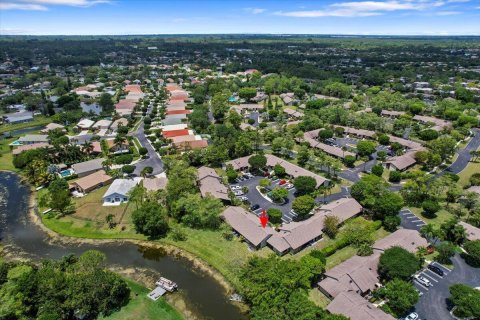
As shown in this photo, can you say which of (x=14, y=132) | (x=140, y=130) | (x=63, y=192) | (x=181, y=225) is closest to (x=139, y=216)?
(x=181, y=225)

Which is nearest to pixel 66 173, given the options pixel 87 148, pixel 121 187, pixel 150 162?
pixel 87 148

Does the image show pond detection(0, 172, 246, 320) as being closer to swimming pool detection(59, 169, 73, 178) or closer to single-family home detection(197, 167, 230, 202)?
swimming pool detection(59, 169, 73, 178)

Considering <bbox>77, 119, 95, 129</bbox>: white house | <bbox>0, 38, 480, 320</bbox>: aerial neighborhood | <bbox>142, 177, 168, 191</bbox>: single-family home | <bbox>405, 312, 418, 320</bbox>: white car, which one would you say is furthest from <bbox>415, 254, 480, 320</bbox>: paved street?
<bbox>77, 119, 95, 129</bbox>: white house

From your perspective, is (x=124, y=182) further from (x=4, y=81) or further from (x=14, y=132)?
(x=4, y=81)

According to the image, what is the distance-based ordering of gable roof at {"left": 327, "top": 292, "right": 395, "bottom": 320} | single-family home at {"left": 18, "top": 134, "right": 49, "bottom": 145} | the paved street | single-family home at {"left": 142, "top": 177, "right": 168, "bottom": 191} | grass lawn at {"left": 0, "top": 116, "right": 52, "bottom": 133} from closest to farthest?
gable roof at {"left": 327, "top": 292, "right": 395, "bottom": 320} → the paved street → single-family home at {"left": 142, "top": 177, "right": 168, "bottom": 191} → single-family home at {"left": 18, "top": 134, "right": 49, "bottom": 145} → grass lawn at {"left": 0, "top": 116, "right": 52, "bottom": 133}

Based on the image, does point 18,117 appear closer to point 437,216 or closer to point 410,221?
point 410,221

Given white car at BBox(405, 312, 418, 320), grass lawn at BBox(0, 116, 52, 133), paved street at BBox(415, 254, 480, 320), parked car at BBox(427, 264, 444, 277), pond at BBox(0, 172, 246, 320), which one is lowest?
pond at BBox(0, 172, 246, 320)
